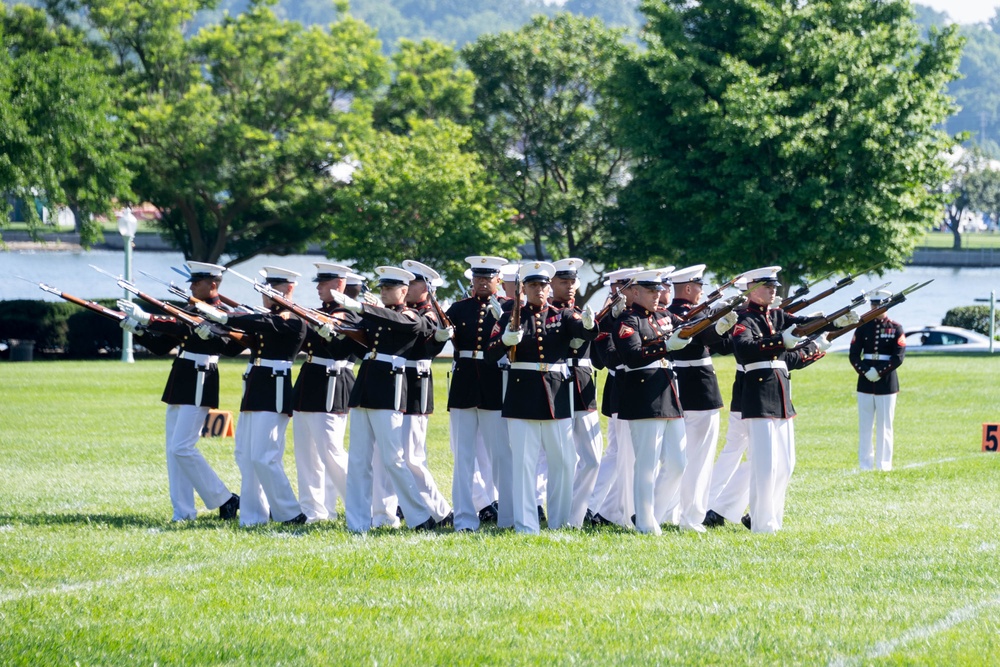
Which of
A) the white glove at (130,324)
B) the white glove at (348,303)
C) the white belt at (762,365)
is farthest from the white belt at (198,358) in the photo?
the white belt at (762,365)

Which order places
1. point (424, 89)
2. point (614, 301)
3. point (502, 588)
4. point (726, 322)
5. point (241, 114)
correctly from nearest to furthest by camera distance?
1. point (502, 588)
2. point (726, 322)
3. point (614, 301)
4. point (241, 114)
5. point (424, 89)

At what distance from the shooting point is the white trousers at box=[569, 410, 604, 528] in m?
10.4

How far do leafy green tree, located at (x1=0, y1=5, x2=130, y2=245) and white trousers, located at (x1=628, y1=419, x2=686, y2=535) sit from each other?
2675 cm

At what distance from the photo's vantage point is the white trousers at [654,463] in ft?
32.9

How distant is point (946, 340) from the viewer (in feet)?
123

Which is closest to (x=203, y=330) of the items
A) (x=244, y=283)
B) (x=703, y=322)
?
(x=703, y=322)

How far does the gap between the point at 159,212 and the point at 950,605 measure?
136 ft

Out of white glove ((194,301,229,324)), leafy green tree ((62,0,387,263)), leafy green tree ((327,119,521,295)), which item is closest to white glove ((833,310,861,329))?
white glove ((194,301,229,324))

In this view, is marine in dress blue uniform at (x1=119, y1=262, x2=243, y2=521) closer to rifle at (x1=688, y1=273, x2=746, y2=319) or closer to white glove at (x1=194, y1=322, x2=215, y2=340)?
white glove at (x1=194, y1=322, x2=215, y2=340)

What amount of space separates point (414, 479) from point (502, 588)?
2.73 metres

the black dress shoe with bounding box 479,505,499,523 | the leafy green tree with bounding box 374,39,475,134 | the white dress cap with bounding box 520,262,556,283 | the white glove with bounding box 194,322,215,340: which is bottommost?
the black dress shoe with bounding box 479,505,499,523

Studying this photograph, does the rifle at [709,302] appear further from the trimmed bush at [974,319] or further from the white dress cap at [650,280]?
the trimmed bush at [974,319]

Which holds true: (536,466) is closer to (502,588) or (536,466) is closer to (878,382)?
(502,588)

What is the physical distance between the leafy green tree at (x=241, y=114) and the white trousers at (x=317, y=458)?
32613 millimetres
